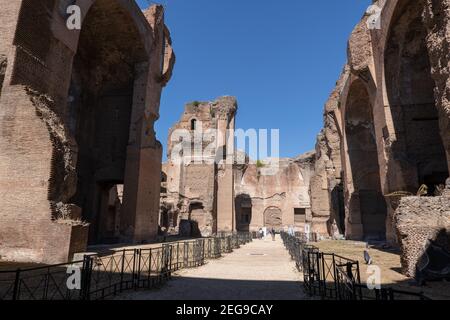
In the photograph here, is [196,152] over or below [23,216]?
over

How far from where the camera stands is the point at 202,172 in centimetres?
2895

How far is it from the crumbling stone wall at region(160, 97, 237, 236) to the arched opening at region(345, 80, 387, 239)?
1237cm

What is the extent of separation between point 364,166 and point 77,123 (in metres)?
16.9

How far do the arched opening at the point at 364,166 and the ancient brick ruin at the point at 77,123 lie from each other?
1171cm

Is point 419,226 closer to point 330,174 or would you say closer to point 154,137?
point 154,137

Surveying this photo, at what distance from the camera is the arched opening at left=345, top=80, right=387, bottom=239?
1862cm

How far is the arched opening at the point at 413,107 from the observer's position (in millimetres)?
12680

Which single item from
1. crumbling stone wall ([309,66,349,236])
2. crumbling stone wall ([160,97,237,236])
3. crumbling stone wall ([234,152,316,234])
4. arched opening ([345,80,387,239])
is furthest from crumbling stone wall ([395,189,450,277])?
crumbling stone wall ([234,152,316,234])

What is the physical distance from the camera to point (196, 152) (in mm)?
29984

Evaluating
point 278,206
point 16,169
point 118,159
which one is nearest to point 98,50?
point 118,159

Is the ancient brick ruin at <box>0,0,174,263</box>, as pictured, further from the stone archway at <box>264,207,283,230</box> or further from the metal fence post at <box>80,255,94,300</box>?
the stone archway at <box>264,207,283,230</box>

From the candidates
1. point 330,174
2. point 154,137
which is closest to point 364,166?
point 330,174
